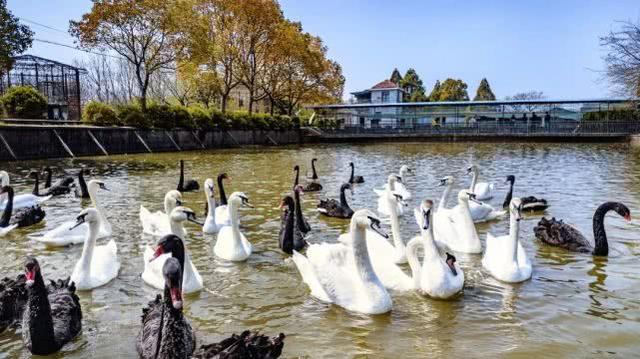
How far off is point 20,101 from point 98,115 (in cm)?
393

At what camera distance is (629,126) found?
4653cm

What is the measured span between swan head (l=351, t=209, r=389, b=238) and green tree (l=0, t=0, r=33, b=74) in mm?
19852

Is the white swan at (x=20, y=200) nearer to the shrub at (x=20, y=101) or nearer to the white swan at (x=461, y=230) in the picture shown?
the white swan at (x=461, y=230)

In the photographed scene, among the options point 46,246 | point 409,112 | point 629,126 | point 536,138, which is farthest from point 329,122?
point 46,246

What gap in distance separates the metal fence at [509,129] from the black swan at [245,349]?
1891 inches

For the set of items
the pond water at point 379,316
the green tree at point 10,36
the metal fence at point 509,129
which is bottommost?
the pond water at point 379,316

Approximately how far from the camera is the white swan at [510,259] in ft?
21.1

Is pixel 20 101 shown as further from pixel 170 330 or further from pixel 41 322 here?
pixel 170 330

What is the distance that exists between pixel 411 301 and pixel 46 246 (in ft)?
18.7

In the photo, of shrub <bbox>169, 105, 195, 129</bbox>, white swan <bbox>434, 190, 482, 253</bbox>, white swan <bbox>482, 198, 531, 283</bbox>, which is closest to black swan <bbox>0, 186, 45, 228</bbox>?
white swan <bbox>434, 190, 482, 253</bbox>

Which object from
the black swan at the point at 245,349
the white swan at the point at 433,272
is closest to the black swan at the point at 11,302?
the black swan at the point at 245,349

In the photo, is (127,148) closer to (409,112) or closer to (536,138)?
A: (536,138)

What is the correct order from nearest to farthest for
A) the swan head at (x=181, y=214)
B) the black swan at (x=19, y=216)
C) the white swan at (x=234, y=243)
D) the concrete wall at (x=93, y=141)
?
the swan head at (x=181, y=214), the white swan at (x=234, y=243), the black swan at (x=19, y=216), the concrete wall at (x=93, y=141)

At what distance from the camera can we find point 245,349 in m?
3.80
